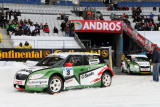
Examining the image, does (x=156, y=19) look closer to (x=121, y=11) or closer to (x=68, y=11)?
(x=121, y=11)

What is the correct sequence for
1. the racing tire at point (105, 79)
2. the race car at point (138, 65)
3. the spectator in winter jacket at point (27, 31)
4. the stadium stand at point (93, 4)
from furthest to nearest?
the stadium stand at point (93, 4) → the spectator in winter jacket at point (27, 31) → the race car at point (138, 65) → the racing tire at point (105, 79)

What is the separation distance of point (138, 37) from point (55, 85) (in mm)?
19018

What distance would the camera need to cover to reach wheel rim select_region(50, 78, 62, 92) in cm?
1057

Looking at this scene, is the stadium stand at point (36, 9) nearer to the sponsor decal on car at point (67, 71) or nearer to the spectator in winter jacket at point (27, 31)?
the spectator in winter jacket at point (27, 31)

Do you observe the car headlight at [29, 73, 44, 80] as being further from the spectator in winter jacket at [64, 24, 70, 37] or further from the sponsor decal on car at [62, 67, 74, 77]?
the spectator in winter jacket at [64, 24, 70, 37]

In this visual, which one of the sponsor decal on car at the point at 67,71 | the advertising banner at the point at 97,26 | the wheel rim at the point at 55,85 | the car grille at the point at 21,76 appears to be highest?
the advertising banner at the point at 97,26

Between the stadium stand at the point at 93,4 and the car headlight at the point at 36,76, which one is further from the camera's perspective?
the stadium stand at the point at 93,4

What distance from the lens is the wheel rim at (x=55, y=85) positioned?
10575 millimetres

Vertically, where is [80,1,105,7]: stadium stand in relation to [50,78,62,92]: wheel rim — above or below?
above

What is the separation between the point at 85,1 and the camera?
41.5 metres

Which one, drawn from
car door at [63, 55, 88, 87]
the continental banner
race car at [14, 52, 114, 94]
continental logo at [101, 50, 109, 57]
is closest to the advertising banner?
continental logo at [101, 50, 109, 57]

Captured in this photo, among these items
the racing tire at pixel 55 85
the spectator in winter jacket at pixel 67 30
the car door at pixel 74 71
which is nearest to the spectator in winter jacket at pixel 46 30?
the spectator in winter jacket at pixel 67 30

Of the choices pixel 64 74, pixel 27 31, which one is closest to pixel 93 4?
pixel 27 31

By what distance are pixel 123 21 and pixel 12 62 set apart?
52.6 feet
